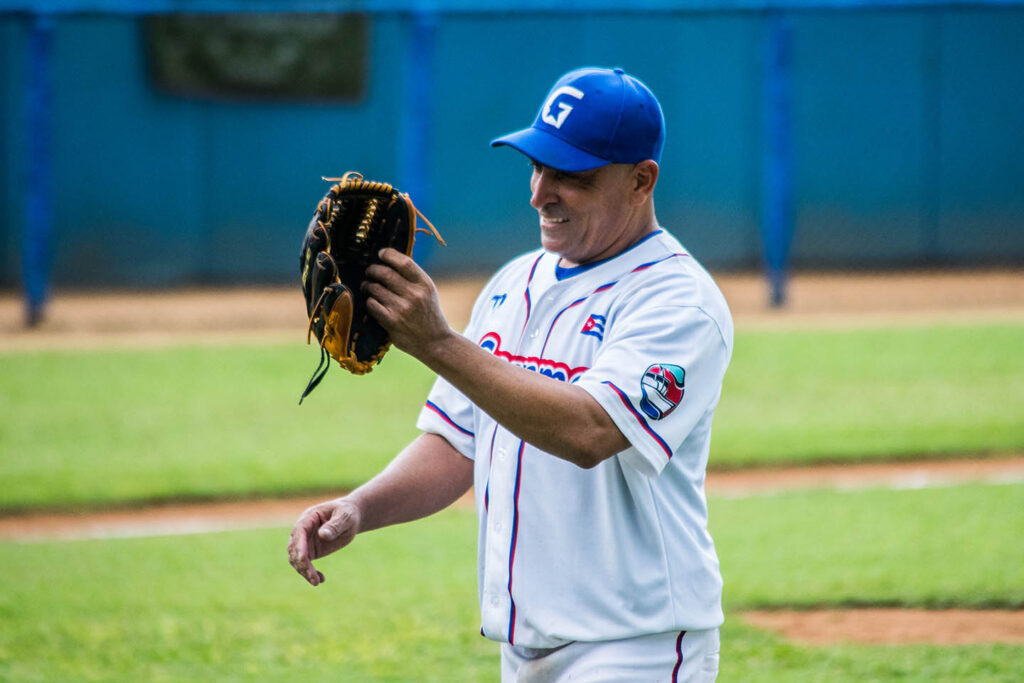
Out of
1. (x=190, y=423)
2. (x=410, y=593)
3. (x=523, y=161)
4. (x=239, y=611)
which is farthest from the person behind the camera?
(x=523, y=161)

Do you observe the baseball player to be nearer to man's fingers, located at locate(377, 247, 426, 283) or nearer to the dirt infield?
→ man's fingers, located at locate(377, 247, 426, 283)

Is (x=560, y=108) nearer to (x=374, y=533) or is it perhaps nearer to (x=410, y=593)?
(x=410, y=593)

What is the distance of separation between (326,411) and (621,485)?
26.1 feet

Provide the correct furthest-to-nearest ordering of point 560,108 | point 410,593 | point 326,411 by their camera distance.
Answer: point 326,411 < point 410,593 < point 560,108

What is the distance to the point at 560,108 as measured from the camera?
9.23 ft

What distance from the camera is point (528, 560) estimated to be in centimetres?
276

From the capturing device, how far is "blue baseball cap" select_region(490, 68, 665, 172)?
276cm

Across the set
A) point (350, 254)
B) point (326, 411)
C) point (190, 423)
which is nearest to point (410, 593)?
point (350, 254)

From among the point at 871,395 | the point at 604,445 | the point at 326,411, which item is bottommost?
the point at 326,411

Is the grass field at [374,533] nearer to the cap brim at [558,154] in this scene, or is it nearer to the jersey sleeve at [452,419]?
the jersey sleeve at [452,419]

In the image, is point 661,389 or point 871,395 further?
point 871,395

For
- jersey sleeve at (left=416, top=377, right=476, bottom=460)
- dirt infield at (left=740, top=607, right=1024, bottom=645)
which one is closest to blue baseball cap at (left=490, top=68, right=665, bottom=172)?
jersey sleeve at (left=416, top=377, right=476, bottom=460)

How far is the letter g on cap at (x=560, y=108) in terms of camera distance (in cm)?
279

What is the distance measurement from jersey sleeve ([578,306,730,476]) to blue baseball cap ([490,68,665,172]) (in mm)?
356
